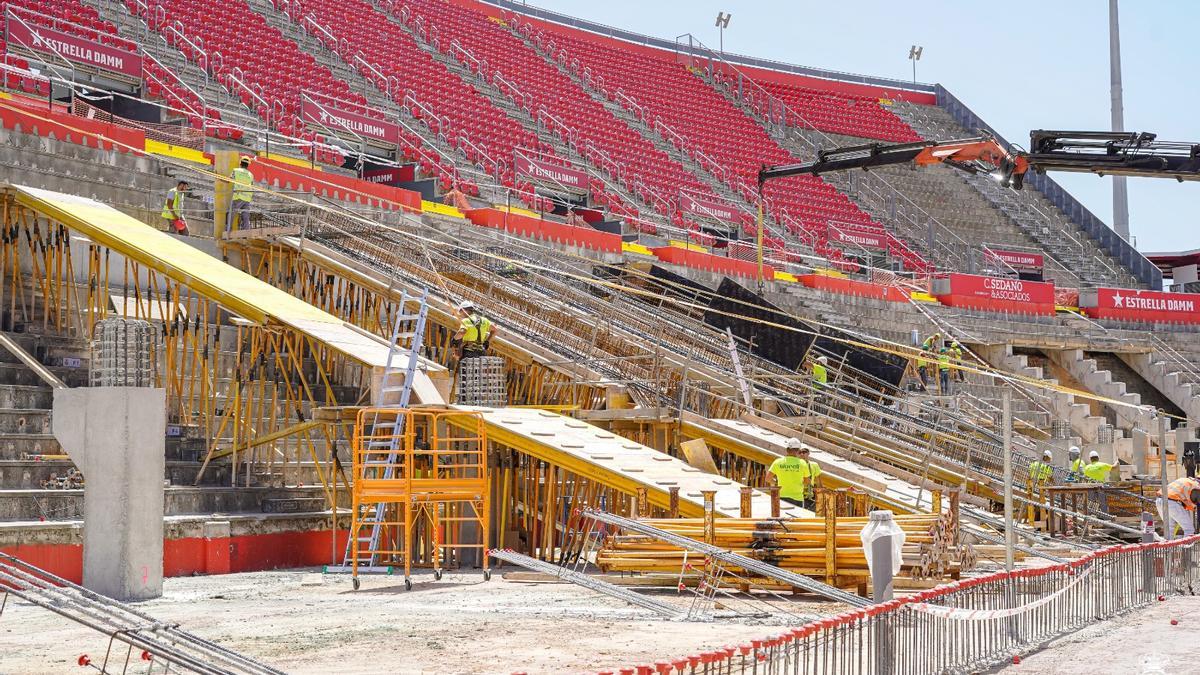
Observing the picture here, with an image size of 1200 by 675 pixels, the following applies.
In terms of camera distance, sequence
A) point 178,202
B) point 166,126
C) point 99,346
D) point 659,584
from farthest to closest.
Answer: point 166,126 → point 178,202 → point 659,584 → point 99,346

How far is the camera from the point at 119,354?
500 inches

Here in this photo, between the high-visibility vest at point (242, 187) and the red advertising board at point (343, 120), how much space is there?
33.9 feet

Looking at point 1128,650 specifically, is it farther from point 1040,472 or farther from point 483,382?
point 1040,472

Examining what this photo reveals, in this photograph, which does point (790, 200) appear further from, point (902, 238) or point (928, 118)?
point (928, 118)

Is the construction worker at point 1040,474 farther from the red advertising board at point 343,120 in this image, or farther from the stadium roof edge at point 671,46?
the stadium roof edge at point 671,46

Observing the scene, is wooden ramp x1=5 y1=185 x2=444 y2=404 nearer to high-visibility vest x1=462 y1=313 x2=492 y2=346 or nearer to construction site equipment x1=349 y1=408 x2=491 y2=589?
construction site equipment x1=349 y1=408 x2=491 y2=589

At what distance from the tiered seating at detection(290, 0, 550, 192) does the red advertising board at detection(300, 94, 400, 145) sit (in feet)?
10.0

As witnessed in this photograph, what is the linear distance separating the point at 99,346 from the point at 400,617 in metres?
3.76

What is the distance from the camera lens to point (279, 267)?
2192 cm

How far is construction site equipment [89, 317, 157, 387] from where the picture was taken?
12.7 m

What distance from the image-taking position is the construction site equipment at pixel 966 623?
804 centimetres

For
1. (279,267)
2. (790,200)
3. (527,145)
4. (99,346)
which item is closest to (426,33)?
(527,145)

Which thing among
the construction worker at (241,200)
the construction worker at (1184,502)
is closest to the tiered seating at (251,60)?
the construction worker at (241,200)

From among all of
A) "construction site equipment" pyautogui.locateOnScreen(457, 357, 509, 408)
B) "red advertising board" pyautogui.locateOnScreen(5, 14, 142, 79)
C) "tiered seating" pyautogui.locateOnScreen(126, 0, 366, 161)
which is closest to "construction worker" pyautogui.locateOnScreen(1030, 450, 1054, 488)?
"construction site equipment" pyautogui.locateOnScreen(457, 357, 509, 408)
